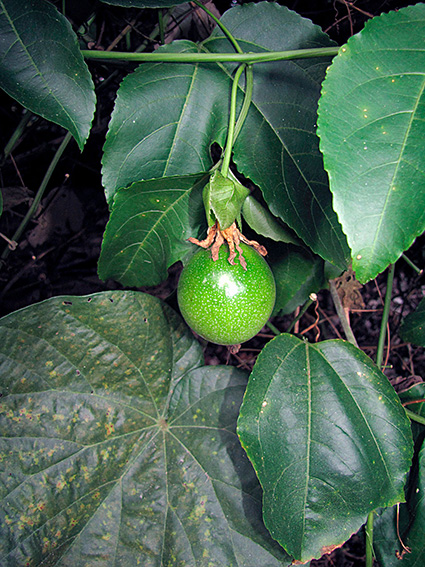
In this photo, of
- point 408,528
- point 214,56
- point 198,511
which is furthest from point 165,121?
point 408,528

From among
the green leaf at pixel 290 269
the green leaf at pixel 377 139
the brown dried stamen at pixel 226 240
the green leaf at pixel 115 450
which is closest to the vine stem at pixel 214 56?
the green leaf at pixel 377 139

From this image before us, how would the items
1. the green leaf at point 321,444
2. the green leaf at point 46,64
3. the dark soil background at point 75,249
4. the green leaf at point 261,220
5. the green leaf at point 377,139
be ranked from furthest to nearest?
1. the dark soil background at point 75,249
2. the green leaf at point 261,220
3. the green leaf at point 321,444
4. the green leaf at point 46,64
5. the green leaf at point 377,139

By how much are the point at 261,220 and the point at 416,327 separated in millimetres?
514

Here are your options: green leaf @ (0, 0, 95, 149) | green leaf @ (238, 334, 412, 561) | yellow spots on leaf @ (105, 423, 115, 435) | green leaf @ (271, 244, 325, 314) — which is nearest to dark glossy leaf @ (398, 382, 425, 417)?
green leaf @ (238, 334, 412, 561)

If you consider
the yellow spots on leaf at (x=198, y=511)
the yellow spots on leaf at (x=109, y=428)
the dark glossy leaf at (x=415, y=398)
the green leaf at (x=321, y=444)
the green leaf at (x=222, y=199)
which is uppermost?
the green leaf at (x=222, y=199)

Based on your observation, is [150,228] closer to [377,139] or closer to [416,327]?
[377,139]

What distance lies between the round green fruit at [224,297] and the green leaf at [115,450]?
0.28 meters

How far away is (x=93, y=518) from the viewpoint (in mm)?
1067

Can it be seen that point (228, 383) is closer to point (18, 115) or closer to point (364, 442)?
point (364, 442)

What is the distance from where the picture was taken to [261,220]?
3.31 feet

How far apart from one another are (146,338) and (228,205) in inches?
18.9

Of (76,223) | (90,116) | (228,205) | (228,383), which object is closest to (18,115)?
(76,223)

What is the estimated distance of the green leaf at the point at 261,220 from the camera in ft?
3.30

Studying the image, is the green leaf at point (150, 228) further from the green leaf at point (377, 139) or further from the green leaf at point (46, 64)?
the green leaf at point (377, 139)
